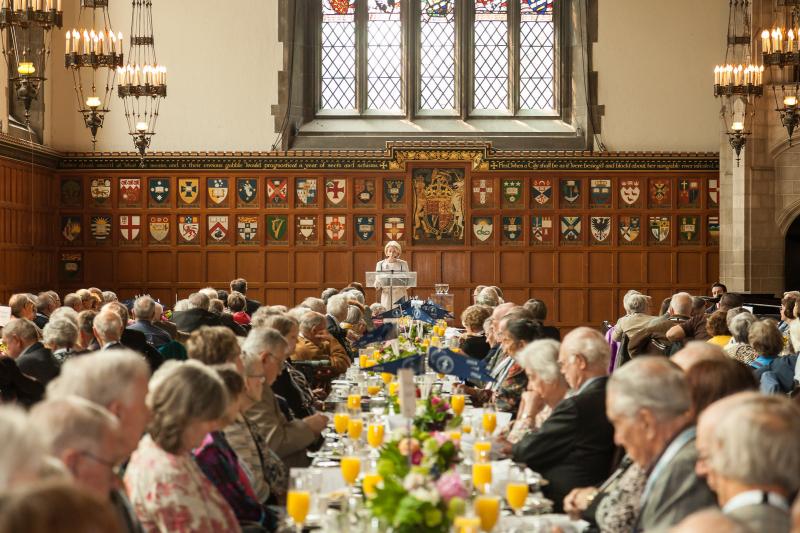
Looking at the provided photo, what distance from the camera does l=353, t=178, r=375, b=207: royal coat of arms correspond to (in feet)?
59.5

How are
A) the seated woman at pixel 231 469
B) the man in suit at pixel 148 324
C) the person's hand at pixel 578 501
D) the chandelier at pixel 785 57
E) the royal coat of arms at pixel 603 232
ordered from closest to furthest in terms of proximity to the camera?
the seated woman at pixel 231 469
the person's hand at pixel 578 501
the man in suit at pixel 148 324
the chandelier at pixel 785 57
the royal coat of arms at pixel 603 232

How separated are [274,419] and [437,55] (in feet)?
46.5

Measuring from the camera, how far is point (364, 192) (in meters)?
18.1

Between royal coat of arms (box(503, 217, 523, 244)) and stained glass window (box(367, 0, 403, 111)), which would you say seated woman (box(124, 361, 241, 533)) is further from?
stained glass window (box(367, 0, 403, 111))

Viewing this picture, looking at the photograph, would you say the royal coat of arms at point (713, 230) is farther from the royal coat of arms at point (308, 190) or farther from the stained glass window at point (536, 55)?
the royal coat of arms at point (308, 190)

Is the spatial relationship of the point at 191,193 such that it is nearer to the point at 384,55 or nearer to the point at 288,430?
the point at 384,55

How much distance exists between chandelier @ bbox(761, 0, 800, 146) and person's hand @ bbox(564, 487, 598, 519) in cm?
961

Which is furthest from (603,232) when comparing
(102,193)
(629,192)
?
(102,193)

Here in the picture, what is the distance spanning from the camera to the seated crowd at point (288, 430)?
2.51 m

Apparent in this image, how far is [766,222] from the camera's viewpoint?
1719cm

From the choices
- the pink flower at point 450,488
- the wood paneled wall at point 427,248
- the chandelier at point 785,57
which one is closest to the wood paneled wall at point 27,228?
the wood paneled wall at point 427,248

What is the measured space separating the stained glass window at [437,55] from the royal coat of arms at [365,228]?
2332mm

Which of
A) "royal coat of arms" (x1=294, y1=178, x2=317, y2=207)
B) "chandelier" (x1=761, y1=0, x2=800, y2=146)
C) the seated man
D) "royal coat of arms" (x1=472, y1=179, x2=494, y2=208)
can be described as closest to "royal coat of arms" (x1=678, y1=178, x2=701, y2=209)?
"chandelier" (x1=761, y1=0, x2=800, y2=146)

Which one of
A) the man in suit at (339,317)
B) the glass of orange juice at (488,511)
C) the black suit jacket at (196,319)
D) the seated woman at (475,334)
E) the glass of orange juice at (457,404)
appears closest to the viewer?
the glass of orange juice at (488,511)
